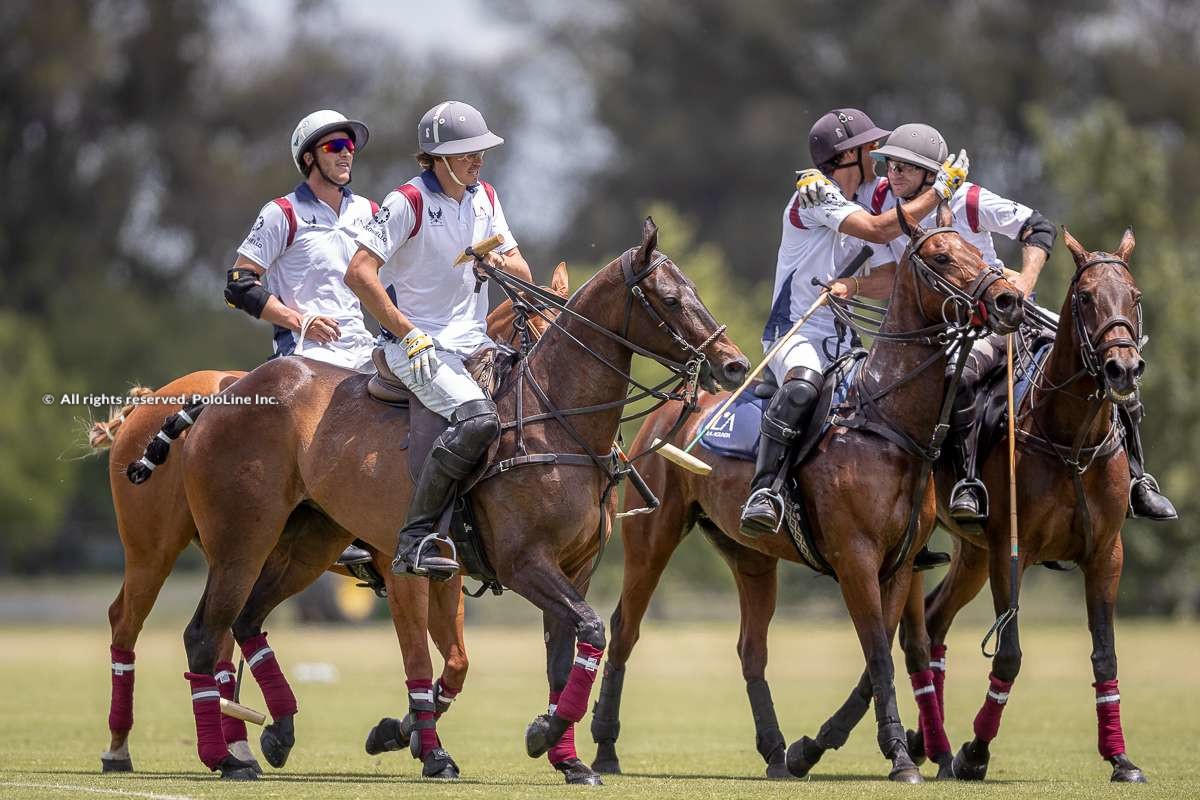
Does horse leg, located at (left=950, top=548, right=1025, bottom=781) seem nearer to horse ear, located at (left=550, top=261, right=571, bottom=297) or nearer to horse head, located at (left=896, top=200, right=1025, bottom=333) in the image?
horse head, located at (left=896, top=200, right=1025, bottom=333)

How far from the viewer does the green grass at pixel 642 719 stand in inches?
382

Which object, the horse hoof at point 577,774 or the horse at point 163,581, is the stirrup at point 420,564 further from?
the horse at point 163,581

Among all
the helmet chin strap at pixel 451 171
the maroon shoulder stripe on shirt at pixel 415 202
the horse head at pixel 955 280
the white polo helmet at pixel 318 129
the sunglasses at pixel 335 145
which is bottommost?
the horse head at pixel 955 280

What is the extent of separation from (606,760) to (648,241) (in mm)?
3762

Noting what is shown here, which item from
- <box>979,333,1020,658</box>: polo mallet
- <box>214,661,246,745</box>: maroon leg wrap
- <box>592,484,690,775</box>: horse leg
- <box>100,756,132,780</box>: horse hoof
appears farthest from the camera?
<box>592,484,690,775</box>: horse leg

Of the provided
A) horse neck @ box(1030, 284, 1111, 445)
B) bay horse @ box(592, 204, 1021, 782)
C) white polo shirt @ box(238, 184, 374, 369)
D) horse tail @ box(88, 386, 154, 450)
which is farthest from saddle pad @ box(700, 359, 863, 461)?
horse tail @ box(88, 386, 154, 450)

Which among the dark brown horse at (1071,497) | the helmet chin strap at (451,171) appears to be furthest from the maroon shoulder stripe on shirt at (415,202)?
the dark brown horse at (1071,497)

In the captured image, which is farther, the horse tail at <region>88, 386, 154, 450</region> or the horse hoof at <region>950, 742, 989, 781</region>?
the horse tail at <region>88, 386, 154, 450</region>

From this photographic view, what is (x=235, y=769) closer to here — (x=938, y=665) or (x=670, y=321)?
(x=670, y=321)

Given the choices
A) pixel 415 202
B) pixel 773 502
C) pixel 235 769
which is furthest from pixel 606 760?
pixel 415 202

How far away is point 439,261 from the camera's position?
10.3m

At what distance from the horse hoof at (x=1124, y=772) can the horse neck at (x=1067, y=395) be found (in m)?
1.81

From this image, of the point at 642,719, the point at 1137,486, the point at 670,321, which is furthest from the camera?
the point at 642,719

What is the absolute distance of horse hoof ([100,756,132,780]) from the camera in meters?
10.7
